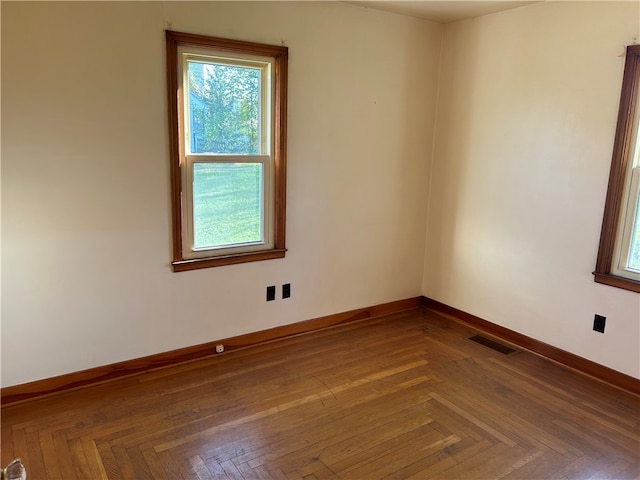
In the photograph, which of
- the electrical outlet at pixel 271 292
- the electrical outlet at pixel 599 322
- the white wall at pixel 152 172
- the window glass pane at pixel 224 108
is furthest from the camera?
the electrical outlet at pixel 271 292

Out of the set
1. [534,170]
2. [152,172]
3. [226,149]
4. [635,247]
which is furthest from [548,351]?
[152,172]

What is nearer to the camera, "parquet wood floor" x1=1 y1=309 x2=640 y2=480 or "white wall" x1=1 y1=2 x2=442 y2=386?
"parquet wood floor" x1=1 y1=309 x2=640 y2=480

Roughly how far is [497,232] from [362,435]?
1.94 metres

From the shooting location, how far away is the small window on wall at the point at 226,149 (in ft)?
9.28

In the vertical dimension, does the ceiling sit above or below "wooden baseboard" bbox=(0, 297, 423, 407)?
above

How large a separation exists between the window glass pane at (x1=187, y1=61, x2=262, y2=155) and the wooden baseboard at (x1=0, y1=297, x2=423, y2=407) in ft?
4.20

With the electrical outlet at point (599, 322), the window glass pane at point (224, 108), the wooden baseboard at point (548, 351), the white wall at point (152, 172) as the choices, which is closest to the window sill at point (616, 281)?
the electrical outlet at point (599, 322)

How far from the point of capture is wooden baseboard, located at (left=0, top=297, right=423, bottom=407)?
263 centimetres

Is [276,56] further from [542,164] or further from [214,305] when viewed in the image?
[542,164]

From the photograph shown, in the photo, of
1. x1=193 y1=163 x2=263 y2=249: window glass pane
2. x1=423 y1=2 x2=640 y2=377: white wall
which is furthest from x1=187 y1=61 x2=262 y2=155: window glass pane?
x1=423 y1=2 x2=640 y2=377: white wall

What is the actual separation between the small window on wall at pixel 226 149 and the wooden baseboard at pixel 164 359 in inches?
22.4

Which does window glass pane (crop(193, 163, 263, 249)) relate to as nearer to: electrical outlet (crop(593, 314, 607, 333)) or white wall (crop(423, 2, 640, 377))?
white wall (crop(423, 2, 640, 377))

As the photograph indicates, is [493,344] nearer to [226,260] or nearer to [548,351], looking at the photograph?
[548,351]

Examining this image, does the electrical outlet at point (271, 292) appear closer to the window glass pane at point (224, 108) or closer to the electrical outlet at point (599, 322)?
the window glass pane at point (224, 108)
